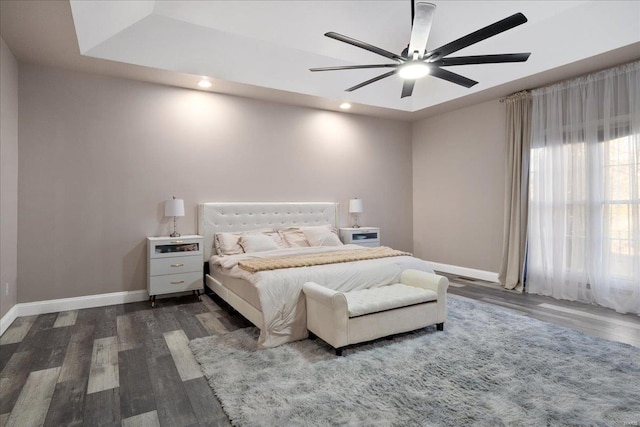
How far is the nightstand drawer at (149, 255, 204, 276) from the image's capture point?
161 inches

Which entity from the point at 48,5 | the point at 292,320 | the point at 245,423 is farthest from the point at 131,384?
the point at 48,5

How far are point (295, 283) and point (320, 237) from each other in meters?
2.08

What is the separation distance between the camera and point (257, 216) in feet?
16.9

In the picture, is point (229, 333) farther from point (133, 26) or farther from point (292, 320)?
point (133, 26)

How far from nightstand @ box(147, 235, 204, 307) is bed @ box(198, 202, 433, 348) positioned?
0.80ft

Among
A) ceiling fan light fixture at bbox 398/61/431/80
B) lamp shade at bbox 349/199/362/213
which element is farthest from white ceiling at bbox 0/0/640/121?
lamp shade at bbox 349/199/362/213

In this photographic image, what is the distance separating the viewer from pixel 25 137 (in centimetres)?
381

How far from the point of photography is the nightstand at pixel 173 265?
13.4 ft

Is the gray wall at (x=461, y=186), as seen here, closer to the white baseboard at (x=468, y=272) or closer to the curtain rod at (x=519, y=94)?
the white baseboard at (x=468, y=272)

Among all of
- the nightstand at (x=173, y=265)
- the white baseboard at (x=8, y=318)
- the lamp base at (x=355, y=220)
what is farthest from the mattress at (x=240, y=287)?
the lamp base at (x=355, y=220)

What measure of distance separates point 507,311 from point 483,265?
1.81 m

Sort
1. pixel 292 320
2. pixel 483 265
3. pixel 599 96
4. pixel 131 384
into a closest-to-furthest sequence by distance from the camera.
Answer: pixel 131 384 < pixel 292 320 < pixel 599 96 < pixel 483 265

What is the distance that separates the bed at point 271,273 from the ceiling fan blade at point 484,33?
6.67 ft

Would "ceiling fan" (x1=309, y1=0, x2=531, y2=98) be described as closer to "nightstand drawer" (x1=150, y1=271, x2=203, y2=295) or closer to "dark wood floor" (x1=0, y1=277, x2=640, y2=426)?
"dark wood floor" (x1=0, y1=277, x2=640, y2=426)
